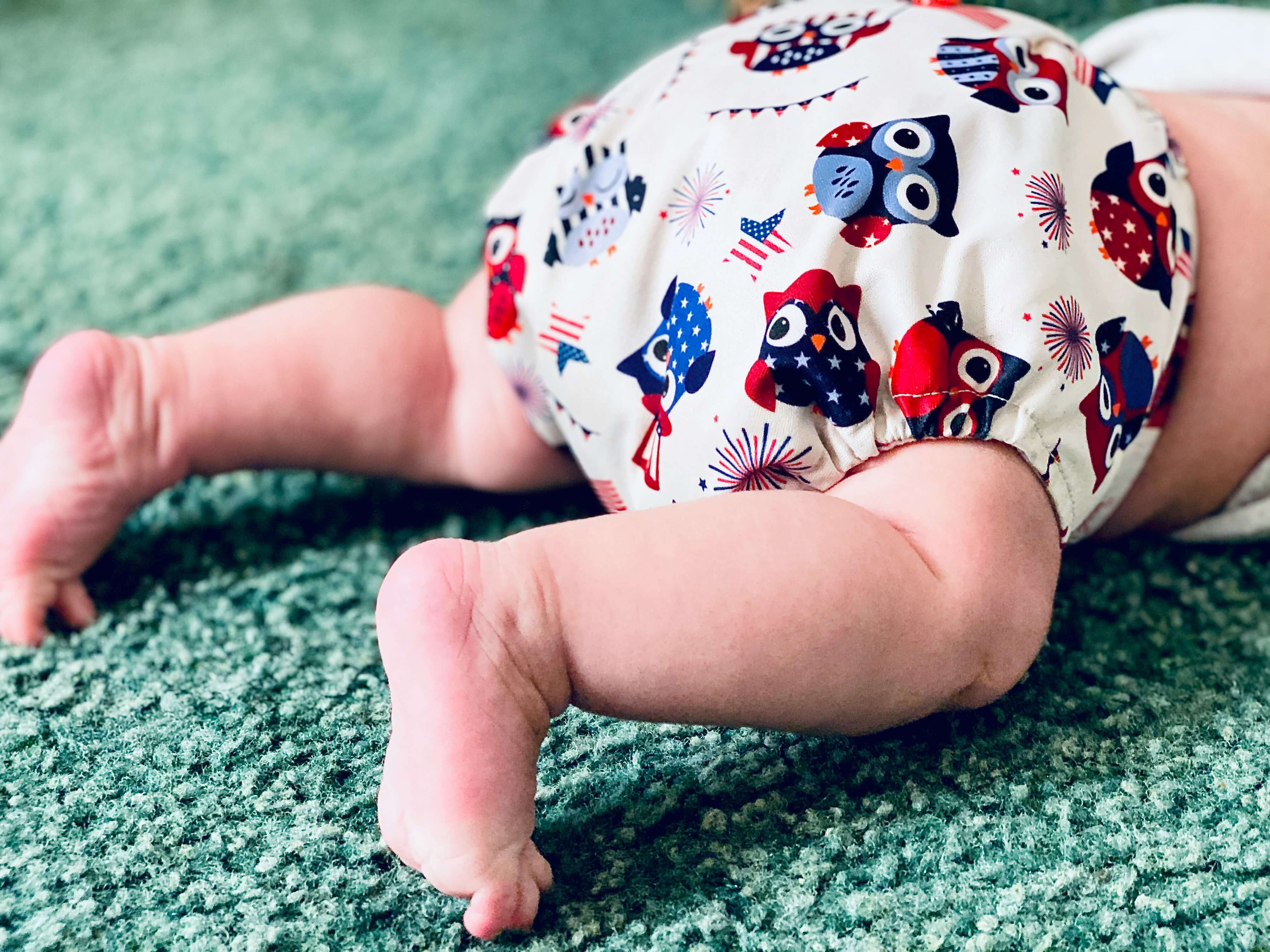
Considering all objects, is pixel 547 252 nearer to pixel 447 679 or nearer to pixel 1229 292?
pixel 447 679

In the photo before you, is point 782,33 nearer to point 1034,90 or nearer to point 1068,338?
point 1034,90

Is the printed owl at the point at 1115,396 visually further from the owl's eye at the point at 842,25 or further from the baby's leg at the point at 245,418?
the baby's leg at the point at 245,418

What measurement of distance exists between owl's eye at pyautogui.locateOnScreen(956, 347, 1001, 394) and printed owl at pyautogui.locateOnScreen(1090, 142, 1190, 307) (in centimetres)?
9

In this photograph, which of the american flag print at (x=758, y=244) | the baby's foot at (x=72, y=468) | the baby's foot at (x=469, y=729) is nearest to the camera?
the baby's foot at (x=469, y=729)

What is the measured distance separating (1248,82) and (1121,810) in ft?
1.76

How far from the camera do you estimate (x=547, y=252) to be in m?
0.64

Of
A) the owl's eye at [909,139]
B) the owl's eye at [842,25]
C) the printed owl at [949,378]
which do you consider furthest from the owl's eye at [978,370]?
the owl's eye at [842,25]

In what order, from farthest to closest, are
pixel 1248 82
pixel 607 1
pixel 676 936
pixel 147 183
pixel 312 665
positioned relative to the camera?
pixel 607 1 → pixel 147 183 → pixel 1248 82 → pixel 312 665 → pixel 676 936

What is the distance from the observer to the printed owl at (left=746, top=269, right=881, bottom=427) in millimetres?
523

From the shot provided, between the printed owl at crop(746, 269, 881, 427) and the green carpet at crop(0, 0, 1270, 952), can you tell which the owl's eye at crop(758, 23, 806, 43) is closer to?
the printed owl at crop(746, 269, 881, 427)

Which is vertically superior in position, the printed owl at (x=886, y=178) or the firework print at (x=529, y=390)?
the printed owl at (x=886, y=178)

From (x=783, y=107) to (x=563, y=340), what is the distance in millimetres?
168

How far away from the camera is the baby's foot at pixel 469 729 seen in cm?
44

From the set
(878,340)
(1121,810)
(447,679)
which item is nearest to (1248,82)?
(878,340)
